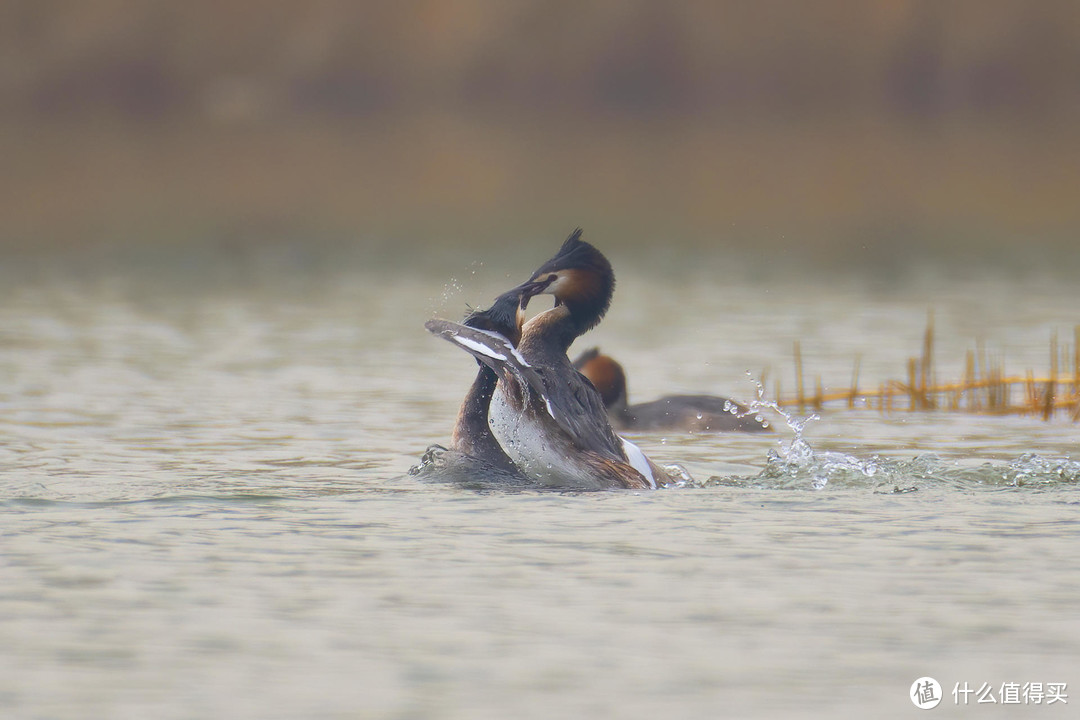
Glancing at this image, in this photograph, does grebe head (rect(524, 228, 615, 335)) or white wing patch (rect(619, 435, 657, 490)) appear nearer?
white wing patch (rect(619, 435, 657, 490))

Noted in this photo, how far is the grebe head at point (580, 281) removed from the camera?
9430 mm

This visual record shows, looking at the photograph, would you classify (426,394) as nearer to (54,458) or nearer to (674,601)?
(54,458)

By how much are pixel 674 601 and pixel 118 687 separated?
186 cm

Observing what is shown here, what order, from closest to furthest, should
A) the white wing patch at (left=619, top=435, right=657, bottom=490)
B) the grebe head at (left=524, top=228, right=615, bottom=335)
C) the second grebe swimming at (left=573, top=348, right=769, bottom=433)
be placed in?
1. the white wing patch at (left=619, top=435, right=657, bottom=490)
2. the grebe head at (left=524, top=228, right=615, bottom=335)
3. the second grebe swimming at (left=573, top=348, right=769, bottom=433)

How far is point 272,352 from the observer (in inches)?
598

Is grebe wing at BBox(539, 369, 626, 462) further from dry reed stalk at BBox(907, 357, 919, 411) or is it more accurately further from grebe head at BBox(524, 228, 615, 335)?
dry reed stalk at BBox(907, 357, 919, 411)

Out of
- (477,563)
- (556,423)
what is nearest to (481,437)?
(556,423)

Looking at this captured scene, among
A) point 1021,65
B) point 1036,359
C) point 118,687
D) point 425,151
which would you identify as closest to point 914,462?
point 118,687

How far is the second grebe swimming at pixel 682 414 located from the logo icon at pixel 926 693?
5.87 metres

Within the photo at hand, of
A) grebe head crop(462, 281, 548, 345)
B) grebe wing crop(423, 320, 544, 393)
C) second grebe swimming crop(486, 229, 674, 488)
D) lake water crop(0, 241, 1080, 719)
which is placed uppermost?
grebe head crop(462, 281, 548, 345)

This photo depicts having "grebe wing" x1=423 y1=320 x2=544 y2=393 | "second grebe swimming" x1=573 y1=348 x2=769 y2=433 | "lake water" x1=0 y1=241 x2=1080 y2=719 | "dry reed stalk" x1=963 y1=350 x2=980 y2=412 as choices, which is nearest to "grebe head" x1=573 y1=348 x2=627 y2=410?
"second grebe swimming" x1=573 y1=348 x2=769 y2=433

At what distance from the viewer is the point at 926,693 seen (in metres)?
5.49

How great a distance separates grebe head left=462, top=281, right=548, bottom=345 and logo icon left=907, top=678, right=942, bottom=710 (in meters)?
3.72

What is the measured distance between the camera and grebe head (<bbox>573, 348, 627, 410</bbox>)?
12305 mm
